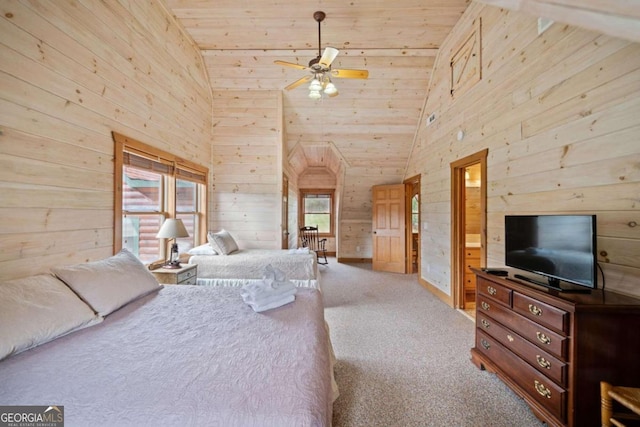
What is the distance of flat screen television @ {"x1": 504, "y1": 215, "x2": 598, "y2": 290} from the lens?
1.50m

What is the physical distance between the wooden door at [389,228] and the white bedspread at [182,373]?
179 inches

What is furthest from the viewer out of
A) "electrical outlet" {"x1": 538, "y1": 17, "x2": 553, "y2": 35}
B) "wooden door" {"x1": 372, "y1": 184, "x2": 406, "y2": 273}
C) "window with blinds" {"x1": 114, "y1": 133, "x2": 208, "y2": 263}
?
"wooden door" {"x1": 372, "y1": 184, "x2": 406, "y2": 273}

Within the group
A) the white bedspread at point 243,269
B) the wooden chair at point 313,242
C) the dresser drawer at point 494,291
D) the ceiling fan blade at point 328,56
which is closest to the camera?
the dresser drawer at point 494,291

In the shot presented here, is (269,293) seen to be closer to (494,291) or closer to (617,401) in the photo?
(494,291)

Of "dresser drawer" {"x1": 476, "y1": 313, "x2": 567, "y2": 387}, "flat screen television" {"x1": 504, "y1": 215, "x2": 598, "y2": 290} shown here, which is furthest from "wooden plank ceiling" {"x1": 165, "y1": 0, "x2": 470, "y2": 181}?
"dresser drawer" {"x1": 476, "y1": 313, "x2": 567, "y2": 387}

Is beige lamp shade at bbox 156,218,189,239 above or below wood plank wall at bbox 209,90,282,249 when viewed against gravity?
below

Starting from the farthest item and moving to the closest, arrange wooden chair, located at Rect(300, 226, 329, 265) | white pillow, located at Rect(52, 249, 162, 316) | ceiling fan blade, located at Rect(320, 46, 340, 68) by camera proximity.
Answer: wooden chair, located at Rect(300, 226, 329, 265)
ceiling fan blade, located at Rect(320, 46, 340, 68)
white pillow, located at Rect(52, 249, 162, 316)

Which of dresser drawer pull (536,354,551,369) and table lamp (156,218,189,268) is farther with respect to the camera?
table lamp (156,218,189,268)

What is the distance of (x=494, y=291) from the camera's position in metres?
1.99

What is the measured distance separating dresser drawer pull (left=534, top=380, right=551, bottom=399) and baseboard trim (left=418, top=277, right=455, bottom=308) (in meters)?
2.04

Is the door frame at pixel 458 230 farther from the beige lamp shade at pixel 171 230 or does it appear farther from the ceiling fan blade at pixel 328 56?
the beige lamp shade at pixel 171 230

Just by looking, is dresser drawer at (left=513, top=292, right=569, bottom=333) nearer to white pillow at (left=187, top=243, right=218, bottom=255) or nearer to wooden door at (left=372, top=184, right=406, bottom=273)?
white pillow at (left=187, top=243, right=218, bottom=255)

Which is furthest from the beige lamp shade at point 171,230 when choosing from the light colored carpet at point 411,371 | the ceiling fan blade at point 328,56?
the ceiling fan blade at point 328,56

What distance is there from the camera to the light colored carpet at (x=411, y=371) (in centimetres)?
170
